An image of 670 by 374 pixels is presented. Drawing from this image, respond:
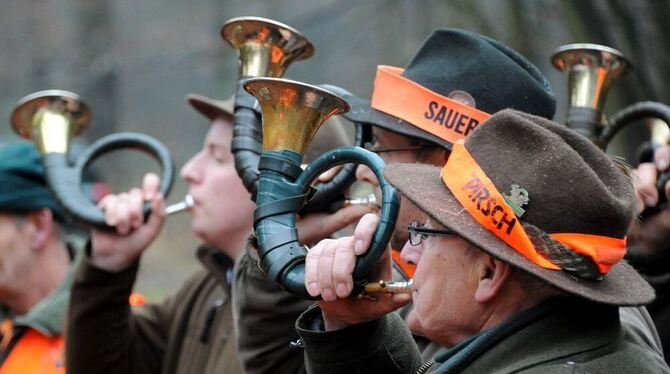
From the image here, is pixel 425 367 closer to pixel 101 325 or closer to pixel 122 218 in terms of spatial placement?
pixel 122 218

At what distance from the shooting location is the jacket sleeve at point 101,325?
15.0 feet

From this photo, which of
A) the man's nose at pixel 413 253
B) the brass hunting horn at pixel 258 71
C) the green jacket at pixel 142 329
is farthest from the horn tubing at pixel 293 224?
the green jacket at pixel 142 329

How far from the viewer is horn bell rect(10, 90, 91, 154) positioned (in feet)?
16.1

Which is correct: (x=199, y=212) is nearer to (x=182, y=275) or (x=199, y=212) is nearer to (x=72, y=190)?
(x=72, y=190)

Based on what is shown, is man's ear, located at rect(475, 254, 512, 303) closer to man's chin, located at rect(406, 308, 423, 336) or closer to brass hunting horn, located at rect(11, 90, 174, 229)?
man's chin, located at rect(406, 308, 423, 336)

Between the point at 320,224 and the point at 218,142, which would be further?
the point at 218,142

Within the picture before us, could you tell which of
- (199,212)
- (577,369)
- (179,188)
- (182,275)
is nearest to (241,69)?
(199,212)

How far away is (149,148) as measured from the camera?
4.73 metres

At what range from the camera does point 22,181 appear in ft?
17.6

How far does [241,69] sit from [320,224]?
0.61m

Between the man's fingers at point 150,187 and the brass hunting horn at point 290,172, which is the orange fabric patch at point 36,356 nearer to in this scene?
the man's fingers at point 150,187

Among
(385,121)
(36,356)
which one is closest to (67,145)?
(36,356)

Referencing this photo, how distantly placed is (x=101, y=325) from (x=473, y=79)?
1922 millimetres

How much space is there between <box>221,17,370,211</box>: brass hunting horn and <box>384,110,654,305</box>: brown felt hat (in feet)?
3.46
